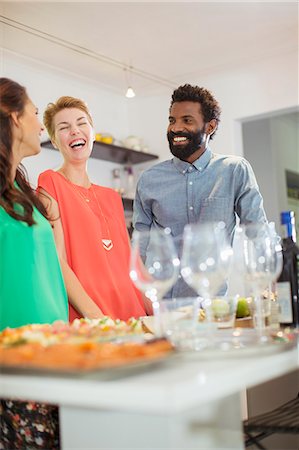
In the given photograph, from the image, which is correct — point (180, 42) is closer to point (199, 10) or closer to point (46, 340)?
point (199, 10)

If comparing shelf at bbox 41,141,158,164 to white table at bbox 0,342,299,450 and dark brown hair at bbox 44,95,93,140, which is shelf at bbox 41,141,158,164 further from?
white table at bbox 0,342,299,450

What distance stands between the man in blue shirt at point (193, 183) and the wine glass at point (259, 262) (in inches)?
43.3

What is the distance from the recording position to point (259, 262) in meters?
1.21

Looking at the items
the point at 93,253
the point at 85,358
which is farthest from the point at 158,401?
the point at 93,253

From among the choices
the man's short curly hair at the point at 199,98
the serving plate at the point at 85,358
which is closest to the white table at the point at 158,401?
the serving plate at the point at 85,358

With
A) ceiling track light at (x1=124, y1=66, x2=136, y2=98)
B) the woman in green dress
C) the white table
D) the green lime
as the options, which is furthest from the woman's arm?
ceiling track light at (x1=124, y1=66, x2=136, y2=98)

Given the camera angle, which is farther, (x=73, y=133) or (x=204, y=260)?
(x=73, y=133)

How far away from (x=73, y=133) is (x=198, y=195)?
0.59m

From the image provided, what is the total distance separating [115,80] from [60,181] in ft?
8.60

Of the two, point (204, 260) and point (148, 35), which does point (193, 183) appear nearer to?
point (204, 260)

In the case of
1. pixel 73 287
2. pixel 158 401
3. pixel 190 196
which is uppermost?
pixel 190 196

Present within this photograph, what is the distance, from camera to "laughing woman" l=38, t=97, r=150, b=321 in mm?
2018

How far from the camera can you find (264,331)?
1.23 meters

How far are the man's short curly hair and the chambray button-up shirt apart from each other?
0.54 feet
